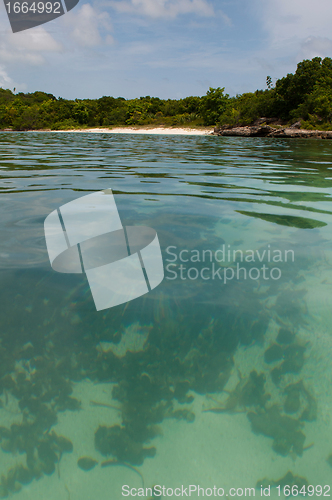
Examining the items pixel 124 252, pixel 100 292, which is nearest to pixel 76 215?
pixel 124 252

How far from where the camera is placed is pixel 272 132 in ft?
98.6

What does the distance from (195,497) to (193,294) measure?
0.90 metres

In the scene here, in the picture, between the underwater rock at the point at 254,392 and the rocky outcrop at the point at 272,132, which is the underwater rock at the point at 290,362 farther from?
the rocky outcrop at the point at 272,132

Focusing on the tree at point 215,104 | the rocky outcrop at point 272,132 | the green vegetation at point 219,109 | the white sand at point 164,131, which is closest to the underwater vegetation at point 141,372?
the rocky outcrop at point 272,132

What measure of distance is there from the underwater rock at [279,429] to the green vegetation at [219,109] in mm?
35805

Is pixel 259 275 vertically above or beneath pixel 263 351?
above

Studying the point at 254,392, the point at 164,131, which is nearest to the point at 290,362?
the point at 254,392

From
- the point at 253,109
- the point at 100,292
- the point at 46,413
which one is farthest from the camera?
the point at 253,109

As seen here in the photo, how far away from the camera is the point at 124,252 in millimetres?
2113

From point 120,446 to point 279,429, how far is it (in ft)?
1.87

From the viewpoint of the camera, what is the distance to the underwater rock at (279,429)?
1.07 metres

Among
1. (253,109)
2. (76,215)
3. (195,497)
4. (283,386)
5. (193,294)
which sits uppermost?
(253,109)

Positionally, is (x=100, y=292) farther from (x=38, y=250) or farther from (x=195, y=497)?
(x=195, y=497)

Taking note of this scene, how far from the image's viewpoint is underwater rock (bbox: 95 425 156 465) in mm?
1040
